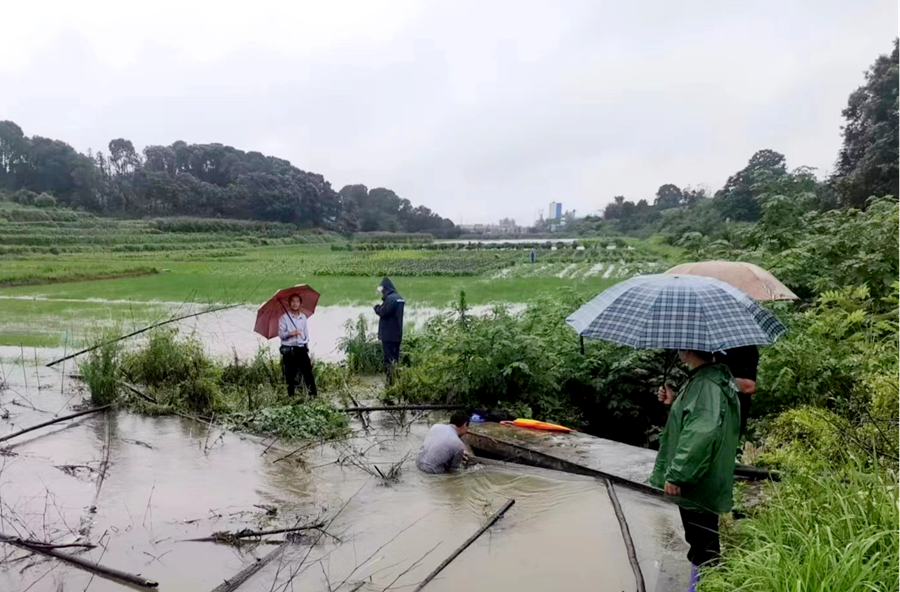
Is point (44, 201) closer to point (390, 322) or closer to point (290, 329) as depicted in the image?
point (390, 322)

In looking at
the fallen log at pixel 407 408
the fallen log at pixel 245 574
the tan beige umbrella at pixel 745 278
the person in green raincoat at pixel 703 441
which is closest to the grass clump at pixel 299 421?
the fallen log at pixel 407 408

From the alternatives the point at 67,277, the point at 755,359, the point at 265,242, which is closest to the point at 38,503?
the point at 755,359

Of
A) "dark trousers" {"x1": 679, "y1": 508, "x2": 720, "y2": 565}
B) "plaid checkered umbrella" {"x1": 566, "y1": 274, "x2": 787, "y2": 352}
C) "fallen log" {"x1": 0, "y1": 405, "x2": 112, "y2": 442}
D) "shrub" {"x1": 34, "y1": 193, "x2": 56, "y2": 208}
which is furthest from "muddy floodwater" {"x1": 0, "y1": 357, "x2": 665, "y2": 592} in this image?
"shrub" {"x1": 34, "y1": 193, "x2": 56, "y2": 208}

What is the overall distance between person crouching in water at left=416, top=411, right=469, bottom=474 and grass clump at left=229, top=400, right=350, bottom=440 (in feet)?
5.23

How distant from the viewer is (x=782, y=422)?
5.18 m

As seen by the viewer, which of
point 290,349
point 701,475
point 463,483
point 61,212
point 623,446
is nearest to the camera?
point 701,475

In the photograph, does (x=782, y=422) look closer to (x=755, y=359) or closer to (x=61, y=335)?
(x=755, y=359)

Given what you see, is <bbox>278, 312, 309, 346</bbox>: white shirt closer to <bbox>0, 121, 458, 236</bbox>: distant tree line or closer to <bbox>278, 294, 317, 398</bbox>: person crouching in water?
<bbox>278, 294, 317, 398</bbox>: person crouching in water

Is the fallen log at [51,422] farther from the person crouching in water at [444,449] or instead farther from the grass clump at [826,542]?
the grass clump at [826,542]

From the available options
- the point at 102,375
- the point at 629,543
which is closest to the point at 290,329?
the point at 102,375

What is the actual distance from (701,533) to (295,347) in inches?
243

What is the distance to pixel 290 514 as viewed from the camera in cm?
539

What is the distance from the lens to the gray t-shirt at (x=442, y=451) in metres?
6.12

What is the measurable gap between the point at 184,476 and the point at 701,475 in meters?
5.23
